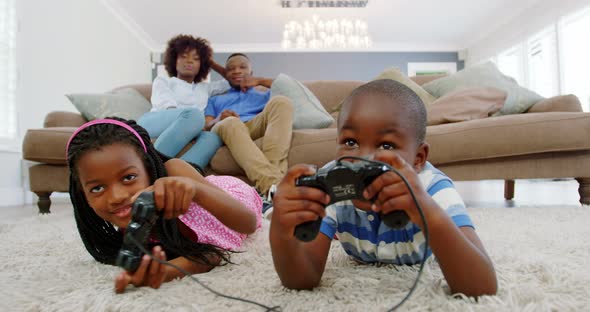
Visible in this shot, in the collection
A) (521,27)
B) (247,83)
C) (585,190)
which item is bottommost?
(585,190)

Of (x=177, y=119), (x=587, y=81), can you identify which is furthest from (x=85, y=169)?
(x=587, y=81)

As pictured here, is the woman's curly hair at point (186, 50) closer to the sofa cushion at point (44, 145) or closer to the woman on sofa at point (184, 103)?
the woman on sofa at point (184, 103)

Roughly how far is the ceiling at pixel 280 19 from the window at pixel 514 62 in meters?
0.44

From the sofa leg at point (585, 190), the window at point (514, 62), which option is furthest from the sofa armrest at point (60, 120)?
the window at point (514, 62)

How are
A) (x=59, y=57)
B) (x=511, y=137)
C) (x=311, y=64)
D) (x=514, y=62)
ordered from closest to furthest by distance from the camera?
(x=511, y=137) < (x=59, y=57) < (x=514, y=62) < (x=311, y=64)

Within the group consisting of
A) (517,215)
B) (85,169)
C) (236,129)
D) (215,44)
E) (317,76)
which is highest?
(215,44)

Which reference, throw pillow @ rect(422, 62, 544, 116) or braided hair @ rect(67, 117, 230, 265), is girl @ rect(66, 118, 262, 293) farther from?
throw pillow @ rect(422, 62, 544, 116)

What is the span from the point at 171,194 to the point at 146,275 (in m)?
0.14

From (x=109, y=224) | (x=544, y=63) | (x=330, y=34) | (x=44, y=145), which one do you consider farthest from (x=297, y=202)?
(x=544, y=63)

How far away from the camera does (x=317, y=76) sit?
241 inches

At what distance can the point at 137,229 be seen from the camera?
0.53 meters

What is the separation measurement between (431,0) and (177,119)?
13.0ft

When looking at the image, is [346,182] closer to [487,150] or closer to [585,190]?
[487,150]

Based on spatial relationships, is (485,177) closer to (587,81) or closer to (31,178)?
(31,178)
